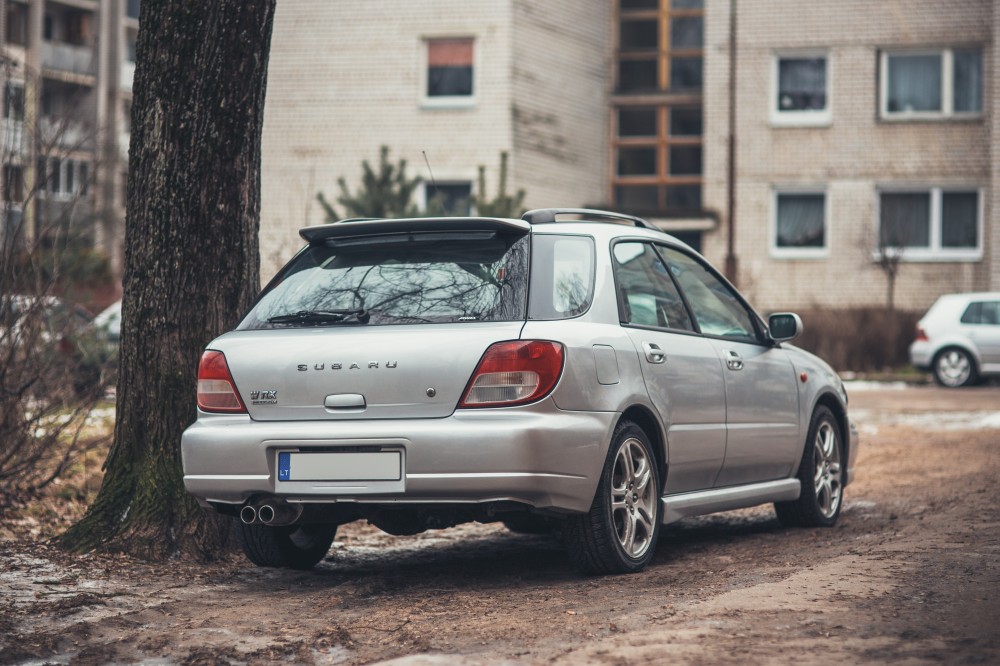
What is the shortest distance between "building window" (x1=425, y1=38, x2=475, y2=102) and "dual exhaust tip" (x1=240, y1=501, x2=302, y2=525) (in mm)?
27310

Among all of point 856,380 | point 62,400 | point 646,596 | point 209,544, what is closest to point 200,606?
point 209,544

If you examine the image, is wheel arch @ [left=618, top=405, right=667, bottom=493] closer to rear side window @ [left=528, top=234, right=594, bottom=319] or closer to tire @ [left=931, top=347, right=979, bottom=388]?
rear side window @ [left=528, top=234, right=594, bottom=319]

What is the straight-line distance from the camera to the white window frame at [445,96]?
33188 millimetres

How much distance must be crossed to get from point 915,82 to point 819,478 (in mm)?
27212

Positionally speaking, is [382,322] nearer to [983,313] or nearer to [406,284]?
[406,284]

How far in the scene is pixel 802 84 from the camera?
34688 mm

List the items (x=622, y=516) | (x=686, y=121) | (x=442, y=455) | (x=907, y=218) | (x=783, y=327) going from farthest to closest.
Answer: (x=686, y=121) → (x=907, y=218) → (x=783, y=327) → (x=622, y=516) → (x=442, y=455)

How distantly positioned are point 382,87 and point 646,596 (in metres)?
28.3

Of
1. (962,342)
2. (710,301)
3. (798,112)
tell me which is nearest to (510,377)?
(710,301)

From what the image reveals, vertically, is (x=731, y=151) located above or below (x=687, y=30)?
below

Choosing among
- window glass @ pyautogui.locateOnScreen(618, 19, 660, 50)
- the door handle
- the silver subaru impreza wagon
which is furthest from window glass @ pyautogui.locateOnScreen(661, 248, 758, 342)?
window glass @ pyautogui.locateOnScreen(618, 19, 660, 50)

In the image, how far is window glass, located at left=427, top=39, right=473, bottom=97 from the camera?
33.4 m

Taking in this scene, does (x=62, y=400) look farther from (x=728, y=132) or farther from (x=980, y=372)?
(x=728, y=132)

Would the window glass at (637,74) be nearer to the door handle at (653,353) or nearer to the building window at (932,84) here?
the building window at (932,84)
